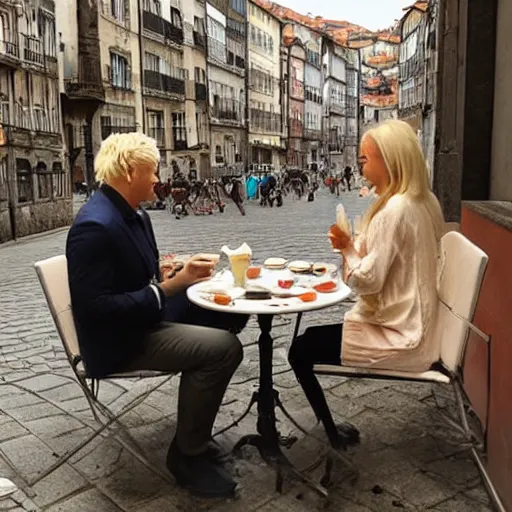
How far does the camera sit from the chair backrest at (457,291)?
2154 millimetres

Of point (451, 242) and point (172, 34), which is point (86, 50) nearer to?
point (172, 34)

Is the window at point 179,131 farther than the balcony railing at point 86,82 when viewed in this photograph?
Yes

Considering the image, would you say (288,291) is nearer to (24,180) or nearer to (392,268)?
(392,268)

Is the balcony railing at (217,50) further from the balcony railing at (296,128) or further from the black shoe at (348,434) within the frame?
the black shoe at (348,434)

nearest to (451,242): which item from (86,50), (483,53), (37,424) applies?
(483,53)

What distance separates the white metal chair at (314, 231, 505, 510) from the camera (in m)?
2.17

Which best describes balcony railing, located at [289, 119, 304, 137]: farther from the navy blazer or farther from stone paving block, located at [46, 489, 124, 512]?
stone paving block, located at [46, 489, 124, 512]

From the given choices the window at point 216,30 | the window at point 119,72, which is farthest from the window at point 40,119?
the window at point 216,30

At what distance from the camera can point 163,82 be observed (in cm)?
992

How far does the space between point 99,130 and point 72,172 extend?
67 centimetres

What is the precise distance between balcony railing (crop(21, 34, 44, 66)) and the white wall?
7067mm

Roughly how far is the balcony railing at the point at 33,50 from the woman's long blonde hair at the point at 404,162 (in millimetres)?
7750

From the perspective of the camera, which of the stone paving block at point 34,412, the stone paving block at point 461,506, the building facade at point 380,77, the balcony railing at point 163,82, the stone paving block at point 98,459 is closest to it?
the stone paving block at point 461,506

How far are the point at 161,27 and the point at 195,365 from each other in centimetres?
814
